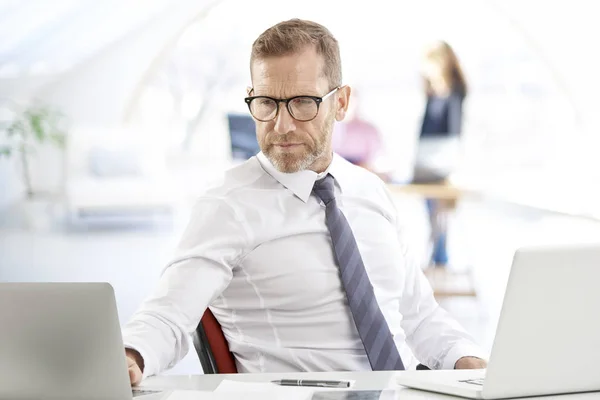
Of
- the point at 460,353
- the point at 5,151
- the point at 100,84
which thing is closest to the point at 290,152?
the point at 460,353

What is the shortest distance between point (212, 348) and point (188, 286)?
0.59ft

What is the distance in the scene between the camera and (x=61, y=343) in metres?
1.30

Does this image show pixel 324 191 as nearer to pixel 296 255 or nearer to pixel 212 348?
pixel 296 255

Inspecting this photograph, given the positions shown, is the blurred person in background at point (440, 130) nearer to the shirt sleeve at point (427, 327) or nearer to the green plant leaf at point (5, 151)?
the green plant leaf at point (5, 151)

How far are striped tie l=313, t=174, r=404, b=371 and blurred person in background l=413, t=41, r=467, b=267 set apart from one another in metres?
4.16

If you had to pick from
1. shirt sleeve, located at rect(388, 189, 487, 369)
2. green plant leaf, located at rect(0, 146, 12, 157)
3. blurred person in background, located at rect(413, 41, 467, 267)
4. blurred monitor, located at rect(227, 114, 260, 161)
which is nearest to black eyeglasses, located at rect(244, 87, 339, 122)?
shirt sleeve, located at rect(388, 189, 487, 369)

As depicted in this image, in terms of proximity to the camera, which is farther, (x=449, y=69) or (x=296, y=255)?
(x=449, y=69)

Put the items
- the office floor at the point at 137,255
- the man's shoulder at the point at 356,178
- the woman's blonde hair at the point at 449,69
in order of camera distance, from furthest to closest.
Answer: the woman's blonde hair at the point at 449,69, the office floor at the point at 137,255, the man's shoulder at the point at 356,178

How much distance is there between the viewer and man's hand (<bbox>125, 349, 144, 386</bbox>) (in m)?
1.53

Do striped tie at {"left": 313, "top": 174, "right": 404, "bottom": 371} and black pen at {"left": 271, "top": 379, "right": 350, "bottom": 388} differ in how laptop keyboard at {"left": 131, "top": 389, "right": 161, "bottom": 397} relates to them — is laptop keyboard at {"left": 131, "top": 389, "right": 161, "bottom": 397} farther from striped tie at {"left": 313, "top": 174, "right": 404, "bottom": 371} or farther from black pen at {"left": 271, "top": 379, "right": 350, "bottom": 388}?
striped tie at {"left": 313, "top": 174, "right": 404, "bottom": 371}

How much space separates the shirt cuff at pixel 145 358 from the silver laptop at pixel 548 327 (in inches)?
22.0

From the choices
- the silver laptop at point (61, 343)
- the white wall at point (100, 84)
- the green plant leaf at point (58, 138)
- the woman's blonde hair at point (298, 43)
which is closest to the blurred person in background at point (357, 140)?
the white wall at point (100, 84)

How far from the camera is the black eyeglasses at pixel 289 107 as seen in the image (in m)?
1.97

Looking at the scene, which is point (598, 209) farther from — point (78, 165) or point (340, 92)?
point (340, 92)
